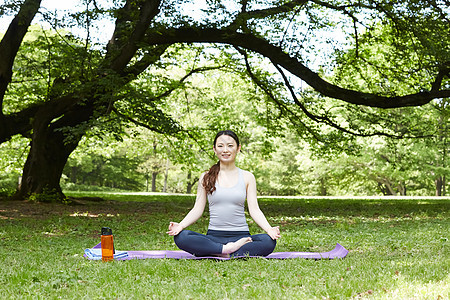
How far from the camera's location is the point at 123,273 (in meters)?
4.60

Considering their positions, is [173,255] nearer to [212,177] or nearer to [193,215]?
[193,215]

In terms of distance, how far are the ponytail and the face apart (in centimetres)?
17

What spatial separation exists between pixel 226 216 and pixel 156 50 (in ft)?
32.8

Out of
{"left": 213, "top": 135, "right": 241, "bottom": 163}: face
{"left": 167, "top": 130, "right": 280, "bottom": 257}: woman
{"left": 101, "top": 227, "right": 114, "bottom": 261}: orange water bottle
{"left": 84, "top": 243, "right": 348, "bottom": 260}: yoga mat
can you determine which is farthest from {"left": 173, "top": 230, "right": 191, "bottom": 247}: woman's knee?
{"left": 213, "top": 135, "right": 241, "bottom": 163}: face

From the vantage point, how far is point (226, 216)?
578 centimetres

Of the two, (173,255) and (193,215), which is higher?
(193,215)

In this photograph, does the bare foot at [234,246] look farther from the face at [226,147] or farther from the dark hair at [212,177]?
the face at [226,147]

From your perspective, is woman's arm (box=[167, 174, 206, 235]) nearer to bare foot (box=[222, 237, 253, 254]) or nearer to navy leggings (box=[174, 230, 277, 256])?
navy leggings (box=[174, 230, 277, 256])

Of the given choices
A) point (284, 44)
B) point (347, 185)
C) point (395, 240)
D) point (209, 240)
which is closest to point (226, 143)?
point (209, 240)

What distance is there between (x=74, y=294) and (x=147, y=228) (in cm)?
617

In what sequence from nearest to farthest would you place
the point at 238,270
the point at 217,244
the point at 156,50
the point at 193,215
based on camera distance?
the point at 238,270, the point at 217,244, the point at 193,215, the point at 156,50

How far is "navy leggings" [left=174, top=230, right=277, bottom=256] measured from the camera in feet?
18.2

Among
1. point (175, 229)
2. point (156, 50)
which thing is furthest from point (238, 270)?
point (156, 50)

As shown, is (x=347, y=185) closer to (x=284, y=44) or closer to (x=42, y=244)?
(x=284, y=44)
